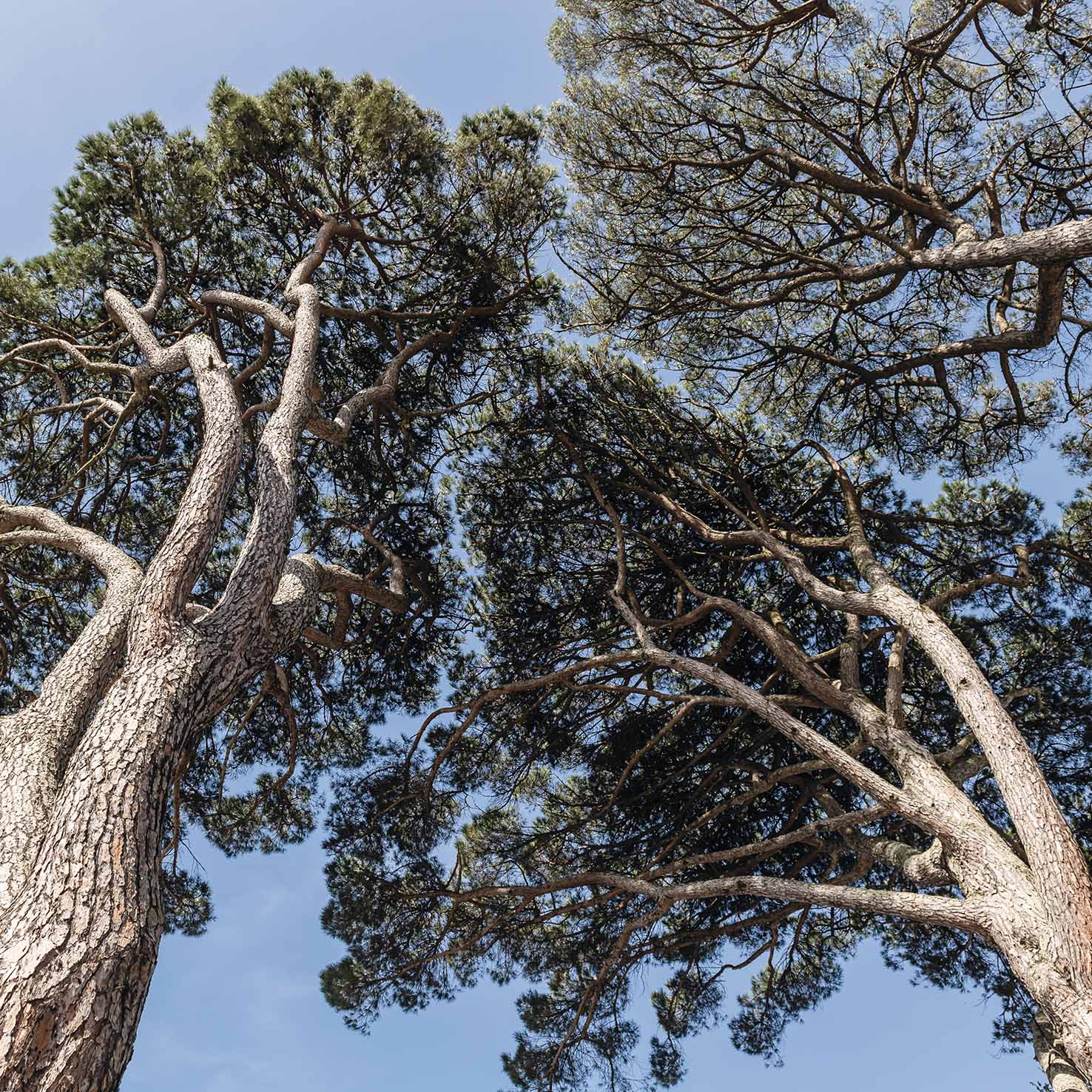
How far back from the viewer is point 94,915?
2578 mm

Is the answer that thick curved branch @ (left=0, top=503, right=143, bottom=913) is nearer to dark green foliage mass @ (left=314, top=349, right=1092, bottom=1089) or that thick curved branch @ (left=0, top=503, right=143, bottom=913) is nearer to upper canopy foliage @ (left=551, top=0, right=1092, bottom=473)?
dark green foliage mass @ (left=314, top=349, right=1092, bottom=1089)

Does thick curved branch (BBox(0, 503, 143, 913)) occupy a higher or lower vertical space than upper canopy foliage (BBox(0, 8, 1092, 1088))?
lower

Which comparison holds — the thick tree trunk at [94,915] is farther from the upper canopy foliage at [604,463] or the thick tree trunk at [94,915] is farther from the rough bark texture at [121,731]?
the upper canopy foliage at [604,463]

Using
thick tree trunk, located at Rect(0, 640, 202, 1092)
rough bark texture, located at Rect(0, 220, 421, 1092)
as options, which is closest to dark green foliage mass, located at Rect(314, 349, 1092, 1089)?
rough bark texture, located at Rect(0, 220, 421, 1092)

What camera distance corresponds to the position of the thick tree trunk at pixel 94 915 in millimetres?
2342

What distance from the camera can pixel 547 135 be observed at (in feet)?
21.0

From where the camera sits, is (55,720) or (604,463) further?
(604,463)

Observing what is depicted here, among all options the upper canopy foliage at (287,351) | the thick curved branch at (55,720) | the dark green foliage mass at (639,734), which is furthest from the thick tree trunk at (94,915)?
the dark green foliage mass at (639,734)

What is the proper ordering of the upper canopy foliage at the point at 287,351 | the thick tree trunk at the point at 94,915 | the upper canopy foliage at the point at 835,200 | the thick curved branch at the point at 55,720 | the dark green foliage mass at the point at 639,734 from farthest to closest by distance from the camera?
the dark green foliage mass at the point at 639,734, the upper canopy foliage at the point at 287,351, the upper canopy foliage at the point at 835,200, the thick curved branch at the point at 55,720, the thick tree trunk at the point at 94,915

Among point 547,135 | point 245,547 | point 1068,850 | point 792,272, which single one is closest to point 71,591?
point 245,547

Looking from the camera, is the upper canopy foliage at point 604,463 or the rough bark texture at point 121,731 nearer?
the rough bark texture at point 121,731

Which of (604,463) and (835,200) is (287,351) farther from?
(835,200)

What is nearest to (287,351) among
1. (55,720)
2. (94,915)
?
(55,720)

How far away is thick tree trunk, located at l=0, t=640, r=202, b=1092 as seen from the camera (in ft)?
7.68
